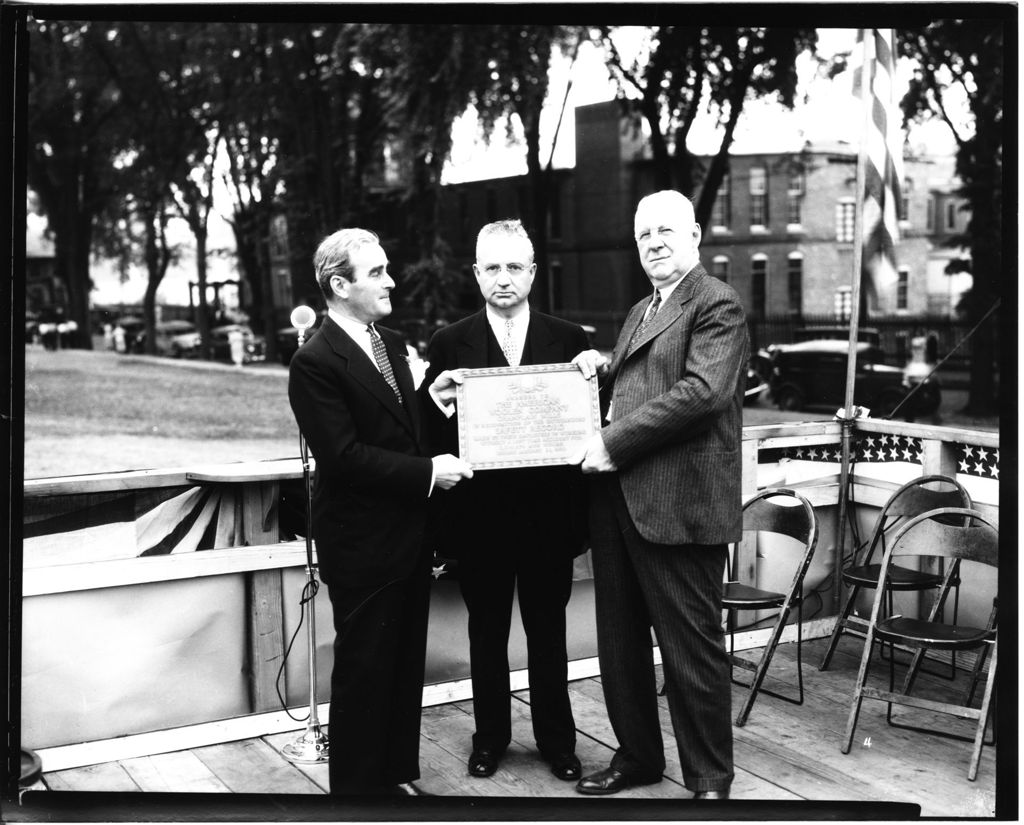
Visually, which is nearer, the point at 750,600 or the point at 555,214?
the point at 750,600

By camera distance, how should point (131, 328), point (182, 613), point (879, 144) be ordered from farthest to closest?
1. point (131, 328)
2. point (879, 144)
3. point (182, 613)

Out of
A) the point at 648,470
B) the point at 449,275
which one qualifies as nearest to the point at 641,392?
the point at 648,470

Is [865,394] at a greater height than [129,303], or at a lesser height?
lesser

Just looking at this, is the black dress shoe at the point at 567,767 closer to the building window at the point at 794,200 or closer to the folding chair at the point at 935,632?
the folding chair at the point at 935,632

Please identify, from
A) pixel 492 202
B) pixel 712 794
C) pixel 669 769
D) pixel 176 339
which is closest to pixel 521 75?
pixel 492 202

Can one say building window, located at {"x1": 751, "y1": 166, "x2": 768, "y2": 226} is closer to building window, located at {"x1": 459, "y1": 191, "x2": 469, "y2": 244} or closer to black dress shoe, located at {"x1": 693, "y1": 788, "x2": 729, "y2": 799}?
building window, located at {"x1": 459, "y1": 191, "x2": 469, "y2": 244}

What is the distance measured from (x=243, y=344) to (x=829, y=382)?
14039 millimetres

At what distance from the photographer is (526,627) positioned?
410 cm

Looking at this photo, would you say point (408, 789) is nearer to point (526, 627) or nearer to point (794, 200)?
point (526, 627)

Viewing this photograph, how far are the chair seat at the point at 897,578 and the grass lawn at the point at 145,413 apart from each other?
1122 centimetres

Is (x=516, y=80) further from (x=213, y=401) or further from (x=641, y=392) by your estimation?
(x=641, y=392)

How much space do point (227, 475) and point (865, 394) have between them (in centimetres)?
1617

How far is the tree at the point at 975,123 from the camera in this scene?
587 inches

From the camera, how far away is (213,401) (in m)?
22.7
